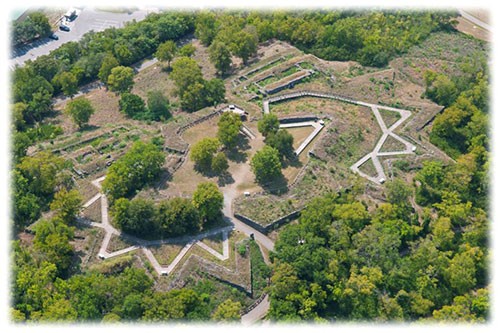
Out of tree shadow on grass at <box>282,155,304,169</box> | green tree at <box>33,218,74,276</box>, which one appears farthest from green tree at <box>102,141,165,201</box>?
tree shadow on grass at <box>282,155,304,169</box>

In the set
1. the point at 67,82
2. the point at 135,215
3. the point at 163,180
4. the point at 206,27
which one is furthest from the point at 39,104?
the point at 206,27

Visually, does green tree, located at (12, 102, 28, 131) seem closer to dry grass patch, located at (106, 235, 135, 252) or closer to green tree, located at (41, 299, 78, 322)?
dry grass patch, located at (106, 235, 135, 252)

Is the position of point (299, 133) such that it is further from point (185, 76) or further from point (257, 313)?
point (257, 313)

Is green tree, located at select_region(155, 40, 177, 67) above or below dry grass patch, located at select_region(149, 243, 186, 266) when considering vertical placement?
above

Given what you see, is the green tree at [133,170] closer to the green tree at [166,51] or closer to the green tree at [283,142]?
the green tree at [283,142]

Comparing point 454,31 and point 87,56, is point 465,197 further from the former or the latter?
point 87,56

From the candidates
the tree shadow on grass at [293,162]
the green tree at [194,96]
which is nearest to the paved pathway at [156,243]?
the tree shadow on grass at [293,162]
